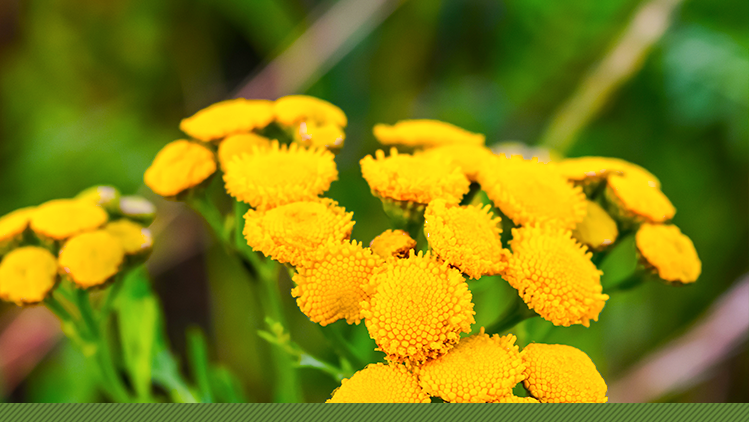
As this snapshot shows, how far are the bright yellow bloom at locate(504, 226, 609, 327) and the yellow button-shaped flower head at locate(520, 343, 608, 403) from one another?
0.05 meters

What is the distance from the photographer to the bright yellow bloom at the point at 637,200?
2.74 feet

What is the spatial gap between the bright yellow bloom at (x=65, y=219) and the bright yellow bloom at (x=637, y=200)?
0.91m

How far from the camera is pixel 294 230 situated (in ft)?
2.27

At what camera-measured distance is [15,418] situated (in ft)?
2.24

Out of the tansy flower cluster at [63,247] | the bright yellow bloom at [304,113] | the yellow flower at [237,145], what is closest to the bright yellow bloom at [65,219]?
the tansy flower cluster at [63,247]

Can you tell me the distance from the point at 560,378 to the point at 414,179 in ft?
1.14

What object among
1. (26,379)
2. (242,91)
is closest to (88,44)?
(242,91)

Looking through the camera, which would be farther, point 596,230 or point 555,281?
point 596,230

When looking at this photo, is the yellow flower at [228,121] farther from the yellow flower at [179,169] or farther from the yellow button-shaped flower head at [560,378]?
the yellow button-shaped flower head at [560,378]

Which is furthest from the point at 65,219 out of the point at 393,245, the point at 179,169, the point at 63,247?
the point at 393,245

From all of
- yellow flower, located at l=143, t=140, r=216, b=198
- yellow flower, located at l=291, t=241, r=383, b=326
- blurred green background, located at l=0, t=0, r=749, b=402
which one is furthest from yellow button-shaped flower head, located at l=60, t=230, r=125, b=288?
blurred green background, located at l=0, t=0, r=749, b=402

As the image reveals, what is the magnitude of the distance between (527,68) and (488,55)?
0.22 m

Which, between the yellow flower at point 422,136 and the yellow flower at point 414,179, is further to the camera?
the yellow flower at point 422,136

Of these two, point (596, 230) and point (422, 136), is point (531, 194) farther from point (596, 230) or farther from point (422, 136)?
point (422, 136)
